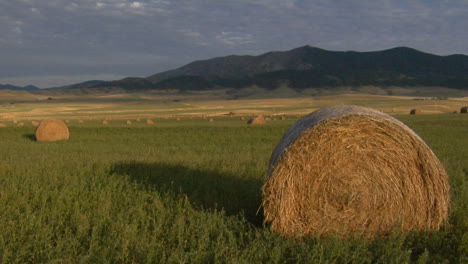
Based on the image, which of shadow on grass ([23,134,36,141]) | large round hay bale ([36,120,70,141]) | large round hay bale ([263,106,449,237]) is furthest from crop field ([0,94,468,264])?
shadow on grass ([23,134,36,141])

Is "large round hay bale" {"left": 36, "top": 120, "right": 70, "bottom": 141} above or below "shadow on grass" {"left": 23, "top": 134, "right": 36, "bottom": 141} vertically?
above

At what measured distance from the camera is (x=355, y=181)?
262 inches

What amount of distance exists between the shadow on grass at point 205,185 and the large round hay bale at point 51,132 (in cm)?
1434

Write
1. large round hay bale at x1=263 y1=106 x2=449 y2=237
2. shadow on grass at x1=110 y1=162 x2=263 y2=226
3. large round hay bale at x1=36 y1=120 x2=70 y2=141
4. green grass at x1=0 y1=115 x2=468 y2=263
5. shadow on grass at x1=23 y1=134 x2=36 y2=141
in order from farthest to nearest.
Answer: shadow on grass at x1=23 y1=134 x2=36 y2=141 < large round hay bale at x1=36 y1=120 x2=70 y2=141 < shadow on grass at x1=110 y1=162 x2=263 y2=226 < large round hay bale at x1=263 y1=106 x2=449 y2=237 < green grass at x1=0 y1=115 x2=468 y2=263

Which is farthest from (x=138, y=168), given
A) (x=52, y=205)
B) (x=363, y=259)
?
(x=363, y=259)

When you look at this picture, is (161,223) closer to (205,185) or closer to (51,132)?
(205,185)

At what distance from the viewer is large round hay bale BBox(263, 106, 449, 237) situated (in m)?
6.47

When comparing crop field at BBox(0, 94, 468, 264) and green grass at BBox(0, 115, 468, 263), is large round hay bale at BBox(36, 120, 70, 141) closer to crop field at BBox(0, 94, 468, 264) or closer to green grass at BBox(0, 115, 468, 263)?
crop field at BBox(0, 94, 468, 264)

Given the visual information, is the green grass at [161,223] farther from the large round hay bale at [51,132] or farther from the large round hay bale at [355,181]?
the large round hay bale at [51,132]

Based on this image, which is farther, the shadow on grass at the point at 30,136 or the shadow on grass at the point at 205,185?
the shadow on grass at the point at 30,136

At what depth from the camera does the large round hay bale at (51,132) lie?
23.5 meters

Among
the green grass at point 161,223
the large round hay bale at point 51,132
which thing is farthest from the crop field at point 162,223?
the large round hay bale at point 51,132

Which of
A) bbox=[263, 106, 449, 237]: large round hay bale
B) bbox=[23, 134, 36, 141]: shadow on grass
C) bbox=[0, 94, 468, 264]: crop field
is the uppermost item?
bbox=[263, 106, 449, 237]: large round hay bale

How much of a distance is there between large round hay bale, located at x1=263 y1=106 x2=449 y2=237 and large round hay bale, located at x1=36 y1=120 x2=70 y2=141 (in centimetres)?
2022
